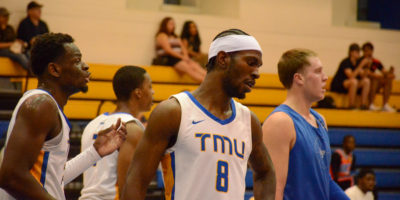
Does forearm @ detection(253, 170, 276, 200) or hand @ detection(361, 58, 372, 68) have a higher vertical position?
forearm @ detection(253, 170, 276, 200)

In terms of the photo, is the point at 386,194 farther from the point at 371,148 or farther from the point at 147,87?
the point at 147,87

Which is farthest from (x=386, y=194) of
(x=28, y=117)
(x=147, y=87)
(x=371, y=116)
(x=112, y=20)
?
(x=28, y=117)

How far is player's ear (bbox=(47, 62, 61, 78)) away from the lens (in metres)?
2.84

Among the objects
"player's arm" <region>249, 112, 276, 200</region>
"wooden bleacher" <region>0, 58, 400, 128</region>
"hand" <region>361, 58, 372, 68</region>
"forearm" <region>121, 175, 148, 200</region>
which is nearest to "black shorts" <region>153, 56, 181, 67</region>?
"wooden bleacher" <region>0, 58, 400, 128</region>

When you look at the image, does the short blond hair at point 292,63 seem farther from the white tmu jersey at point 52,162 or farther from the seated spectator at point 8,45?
the seated spectator at point 8,45

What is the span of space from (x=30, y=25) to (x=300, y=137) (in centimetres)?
632

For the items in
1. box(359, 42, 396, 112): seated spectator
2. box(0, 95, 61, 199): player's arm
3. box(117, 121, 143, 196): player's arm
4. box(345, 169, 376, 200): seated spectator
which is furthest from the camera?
box(359, 42, 396, 112): seated spectator

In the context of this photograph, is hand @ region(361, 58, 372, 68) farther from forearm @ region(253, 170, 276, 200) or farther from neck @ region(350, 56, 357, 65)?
forearm @ region(253, 170, 276, 200)

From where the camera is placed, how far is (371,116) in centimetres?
1038

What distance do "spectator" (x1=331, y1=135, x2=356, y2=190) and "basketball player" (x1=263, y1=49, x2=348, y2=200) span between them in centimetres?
484

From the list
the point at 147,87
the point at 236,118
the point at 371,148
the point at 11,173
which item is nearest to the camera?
the point at 11,173

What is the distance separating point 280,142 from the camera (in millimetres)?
3330

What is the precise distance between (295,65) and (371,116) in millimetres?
7237

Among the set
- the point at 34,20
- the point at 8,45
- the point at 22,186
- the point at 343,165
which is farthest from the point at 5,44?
the point at 22,186
